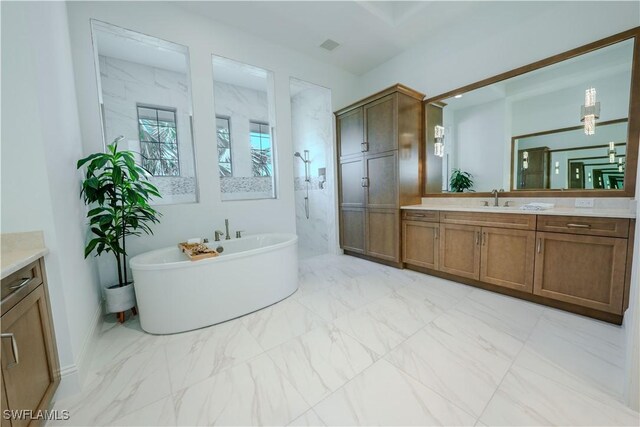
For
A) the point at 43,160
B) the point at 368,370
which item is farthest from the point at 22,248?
the point at 368,370

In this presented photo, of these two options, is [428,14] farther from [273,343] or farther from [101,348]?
[101,348]

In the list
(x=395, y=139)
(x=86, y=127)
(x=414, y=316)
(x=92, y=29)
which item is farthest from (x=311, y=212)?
(x=92, y=29)

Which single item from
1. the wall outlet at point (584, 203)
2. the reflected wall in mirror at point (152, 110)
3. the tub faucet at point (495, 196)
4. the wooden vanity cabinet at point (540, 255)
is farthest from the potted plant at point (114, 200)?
the wall outlet at point (584, 203)

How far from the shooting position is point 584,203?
2223 mm

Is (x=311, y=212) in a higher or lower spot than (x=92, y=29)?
lower

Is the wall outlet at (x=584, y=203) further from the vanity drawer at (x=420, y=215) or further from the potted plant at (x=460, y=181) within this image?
the vanity drawer at (x=420, y=215)

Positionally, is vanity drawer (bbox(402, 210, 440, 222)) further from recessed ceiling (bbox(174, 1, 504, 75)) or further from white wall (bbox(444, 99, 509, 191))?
recessed ceiling (bbox(174, 1, 504, 75))

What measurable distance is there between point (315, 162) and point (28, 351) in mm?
3849

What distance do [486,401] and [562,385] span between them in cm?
48

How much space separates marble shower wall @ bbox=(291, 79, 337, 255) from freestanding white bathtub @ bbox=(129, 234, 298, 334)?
1.82m

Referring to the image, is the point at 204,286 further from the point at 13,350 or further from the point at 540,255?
the point at 540,255

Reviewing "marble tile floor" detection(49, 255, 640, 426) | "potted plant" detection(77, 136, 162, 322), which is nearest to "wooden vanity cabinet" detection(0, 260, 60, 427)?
"marble tile floor" detection(49, 255, 640, 426)

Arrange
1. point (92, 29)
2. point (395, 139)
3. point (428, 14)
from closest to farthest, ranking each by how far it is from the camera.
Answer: point (92, 29)
point (428, 14)
point (395, 139)

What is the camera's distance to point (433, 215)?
2.87 meters
